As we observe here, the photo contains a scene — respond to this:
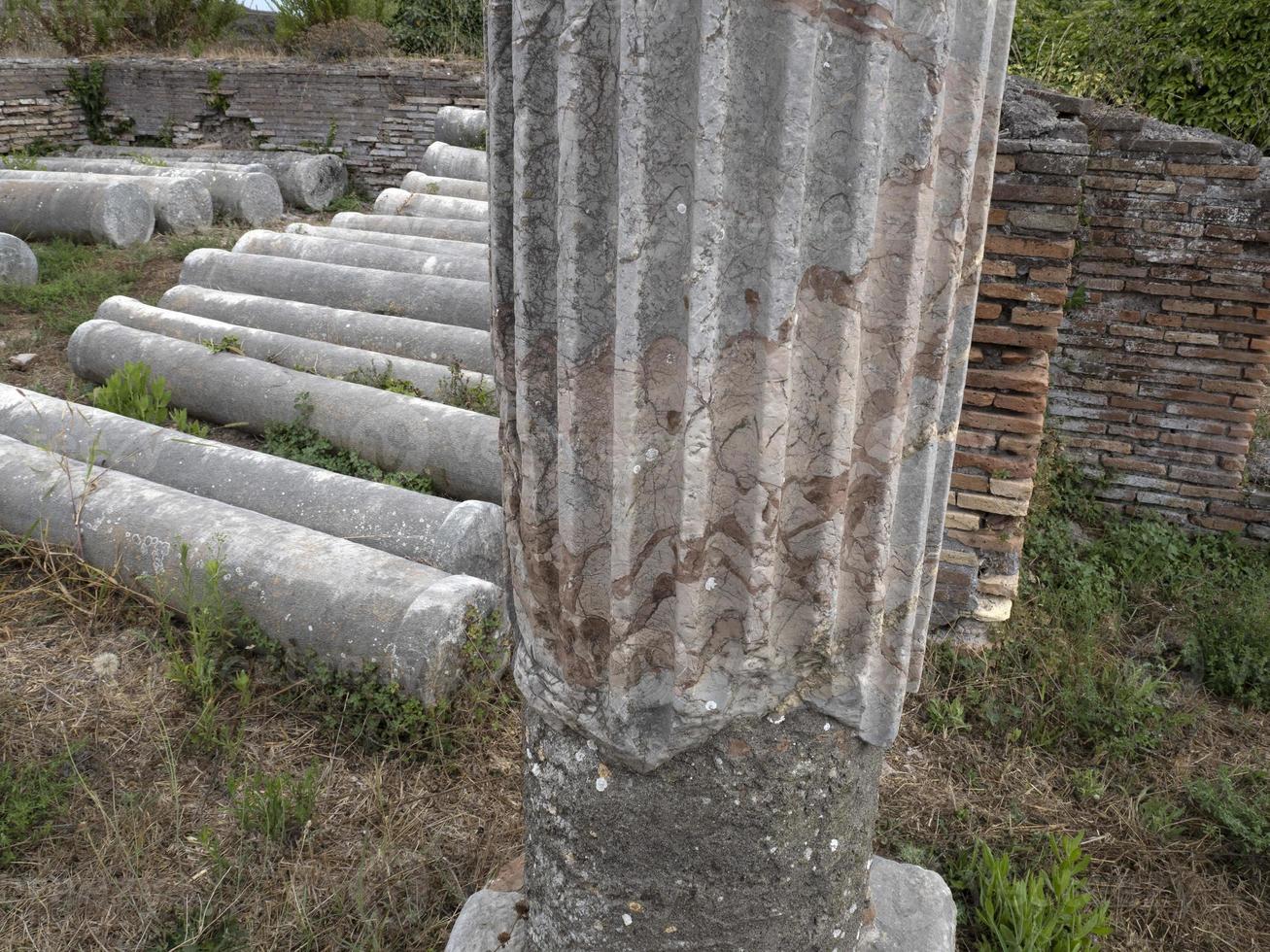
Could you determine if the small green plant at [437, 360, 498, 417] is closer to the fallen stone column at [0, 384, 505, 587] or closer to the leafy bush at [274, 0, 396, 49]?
the fallen stone column at [0, 384, 505, 587]

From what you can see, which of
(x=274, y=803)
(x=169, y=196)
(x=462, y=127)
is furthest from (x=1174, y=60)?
(x=169, y=196)

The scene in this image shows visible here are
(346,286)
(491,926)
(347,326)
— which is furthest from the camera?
(346,286)

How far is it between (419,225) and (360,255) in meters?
0.96

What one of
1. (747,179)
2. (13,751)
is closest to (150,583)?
(13,751)

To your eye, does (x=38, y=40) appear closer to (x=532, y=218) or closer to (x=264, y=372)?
(x=264, y=372)

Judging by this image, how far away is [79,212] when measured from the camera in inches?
370

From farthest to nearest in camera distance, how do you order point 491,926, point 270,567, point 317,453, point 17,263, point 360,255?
point 17,263
point 360,255
point 317,453
point 270,567
point 491,926

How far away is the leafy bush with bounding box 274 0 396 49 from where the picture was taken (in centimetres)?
1413

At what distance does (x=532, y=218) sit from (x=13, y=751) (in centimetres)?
305

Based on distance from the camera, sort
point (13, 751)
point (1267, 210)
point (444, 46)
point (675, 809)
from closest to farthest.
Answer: point (675, 809) → point (13, 751) → point (1267, 210) → point (444, 46)

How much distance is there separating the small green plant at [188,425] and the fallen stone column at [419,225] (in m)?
3.29

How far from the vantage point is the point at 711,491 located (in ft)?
4.60

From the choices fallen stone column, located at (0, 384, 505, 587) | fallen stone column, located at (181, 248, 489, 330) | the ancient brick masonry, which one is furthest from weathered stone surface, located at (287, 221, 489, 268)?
the ancient brick masonry

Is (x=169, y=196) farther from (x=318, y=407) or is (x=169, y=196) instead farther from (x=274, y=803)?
(x=274, y=803)
